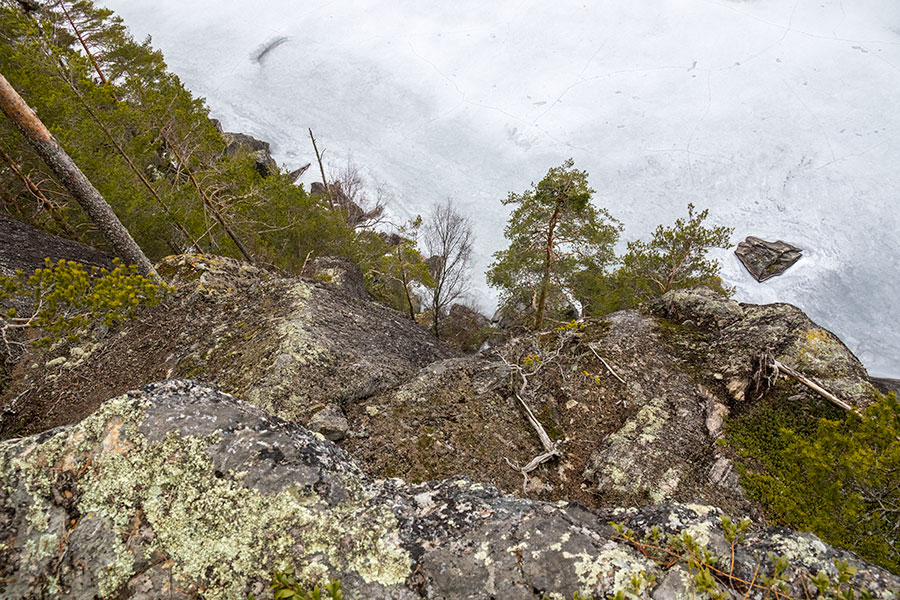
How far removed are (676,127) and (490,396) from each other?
3573 centimetres

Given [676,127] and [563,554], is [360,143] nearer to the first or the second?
[676,127]

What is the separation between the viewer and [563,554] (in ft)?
10.2

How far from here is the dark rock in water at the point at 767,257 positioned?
2709cm

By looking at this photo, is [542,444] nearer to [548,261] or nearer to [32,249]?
[548,261]

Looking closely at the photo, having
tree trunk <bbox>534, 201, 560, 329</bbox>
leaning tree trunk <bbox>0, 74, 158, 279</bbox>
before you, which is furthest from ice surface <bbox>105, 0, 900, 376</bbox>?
leaning tree trunk <bbox>0, 74, 158, 279</bbox>

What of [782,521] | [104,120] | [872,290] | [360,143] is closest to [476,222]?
[360,143]

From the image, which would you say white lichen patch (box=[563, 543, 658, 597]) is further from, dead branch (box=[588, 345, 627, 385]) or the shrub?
the shrub

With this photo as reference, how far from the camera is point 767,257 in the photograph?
27.3 m

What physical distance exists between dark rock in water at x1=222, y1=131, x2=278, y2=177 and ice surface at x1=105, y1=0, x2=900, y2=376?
190 centimetres

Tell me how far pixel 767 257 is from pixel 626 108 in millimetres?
16906

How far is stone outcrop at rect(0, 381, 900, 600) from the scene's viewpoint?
9.55ft

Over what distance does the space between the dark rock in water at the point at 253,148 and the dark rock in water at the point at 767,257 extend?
3135 cm

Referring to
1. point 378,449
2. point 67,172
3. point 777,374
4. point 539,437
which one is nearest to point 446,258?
point 67,172

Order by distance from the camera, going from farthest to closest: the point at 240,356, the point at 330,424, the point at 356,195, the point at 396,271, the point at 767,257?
the point at 356,195 → the point at 767,257 → the point at 396,271 → the point at 240,356 → the point at 330,424
